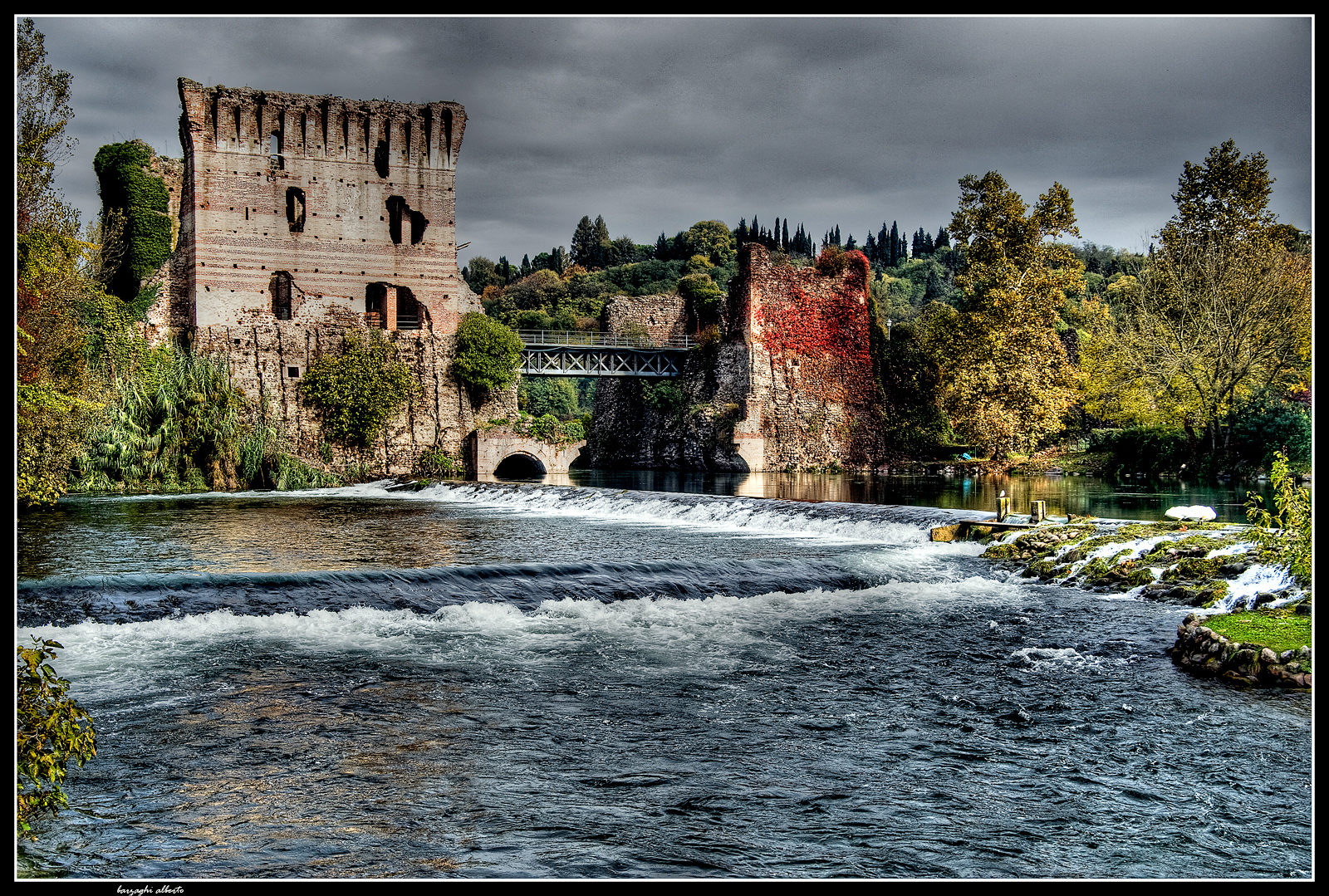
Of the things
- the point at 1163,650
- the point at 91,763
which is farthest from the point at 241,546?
the point at 1163,650

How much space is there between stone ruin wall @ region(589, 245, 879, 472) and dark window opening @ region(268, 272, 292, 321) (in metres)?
13.7

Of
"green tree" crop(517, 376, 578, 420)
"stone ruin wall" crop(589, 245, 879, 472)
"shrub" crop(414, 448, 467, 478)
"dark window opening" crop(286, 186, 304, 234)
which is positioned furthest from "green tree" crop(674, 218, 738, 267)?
"shrub" crop(414, 448, 467, 478)

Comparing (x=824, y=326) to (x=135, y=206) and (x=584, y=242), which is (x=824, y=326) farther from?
(x=584, y=242)

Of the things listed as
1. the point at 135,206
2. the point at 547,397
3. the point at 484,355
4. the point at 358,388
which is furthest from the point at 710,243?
the point at 135,206

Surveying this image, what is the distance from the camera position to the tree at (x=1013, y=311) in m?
29.0

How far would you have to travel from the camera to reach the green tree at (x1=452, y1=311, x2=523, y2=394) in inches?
1275

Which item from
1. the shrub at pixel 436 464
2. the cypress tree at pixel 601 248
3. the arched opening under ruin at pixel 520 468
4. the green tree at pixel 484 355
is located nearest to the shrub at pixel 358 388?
the shrub at pixel 436 464

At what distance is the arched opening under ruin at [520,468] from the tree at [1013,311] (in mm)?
14229

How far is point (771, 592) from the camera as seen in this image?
1062 centimetres

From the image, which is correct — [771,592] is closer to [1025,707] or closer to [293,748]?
[1025,707]

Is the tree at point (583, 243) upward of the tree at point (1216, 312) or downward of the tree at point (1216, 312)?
upward

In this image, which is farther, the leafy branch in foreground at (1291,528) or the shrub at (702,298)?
the shrub at (702,298)

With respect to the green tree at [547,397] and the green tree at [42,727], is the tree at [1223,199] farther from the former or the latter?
the green tree at [547,397]

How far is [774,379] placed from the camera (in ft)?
129
